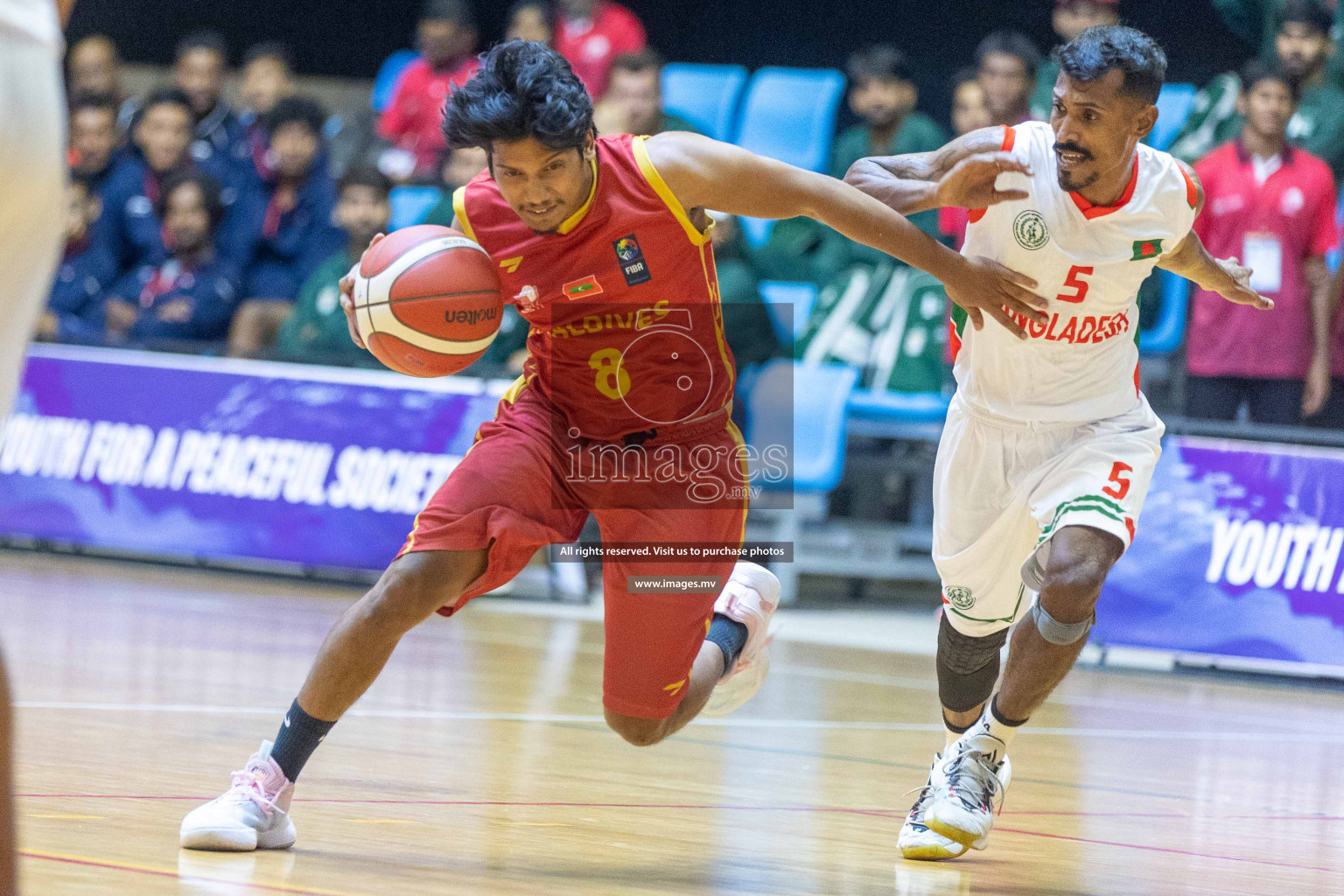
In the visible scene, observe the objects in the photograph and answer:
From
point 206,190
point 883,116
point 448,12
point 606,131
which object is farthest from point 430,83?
point 883,116

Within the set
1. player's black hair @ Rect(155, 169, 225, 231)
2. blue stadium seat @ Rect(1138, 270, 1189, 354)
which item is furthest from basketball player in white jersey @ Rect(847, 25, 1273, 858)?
player's black hair @ Rect(155, 169, 225, 231)

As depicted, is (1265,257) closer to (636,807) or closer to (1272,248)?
(1272,248)

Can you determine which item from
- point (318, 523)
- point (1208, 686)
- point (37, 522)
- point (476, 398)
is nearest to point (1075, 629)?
point (1208, 686)

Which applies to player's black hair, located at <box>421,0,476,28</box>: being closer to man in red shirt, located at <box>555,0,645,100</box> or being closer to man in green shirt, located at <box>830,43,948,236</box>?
man in red shirt, located at <box>555,0,645,100</box>

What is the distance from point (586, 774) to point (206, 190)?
7351 mm

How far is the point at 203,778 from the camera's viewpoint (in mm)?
4340

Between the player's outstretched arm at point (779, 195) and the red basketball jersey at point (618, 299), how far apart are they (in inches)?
2.5

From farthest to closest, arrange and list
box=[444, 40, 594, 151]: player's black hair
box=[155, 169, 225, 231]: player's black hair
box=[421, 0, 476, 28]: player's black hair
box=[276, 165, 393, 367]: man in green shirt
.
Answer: box=[421, 0, 476, 28]: player's black hair
box=[155, 169, 225, 231]: player's black hair
box=[276, 165, 393, 367]: man in green shirt
box=[444, 40, 594, 151]: player's black hair

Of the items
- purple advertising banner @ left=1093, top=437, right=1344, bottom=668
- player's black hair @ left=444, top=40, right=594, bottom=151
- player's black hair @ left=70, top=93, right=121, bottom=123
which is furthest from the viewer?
player's black hair @ left=70, top=93, right=121, bottom=123

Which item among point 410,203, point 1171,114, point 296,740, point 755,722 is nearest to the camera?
point 296,740

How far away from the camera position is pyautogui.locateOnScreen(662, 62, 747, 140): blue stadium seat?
38.5 ft

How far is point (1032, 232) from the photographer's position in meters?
4.42

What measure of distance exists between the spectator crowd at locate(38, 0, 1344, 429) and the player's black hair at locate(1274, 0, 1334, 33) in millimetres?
13

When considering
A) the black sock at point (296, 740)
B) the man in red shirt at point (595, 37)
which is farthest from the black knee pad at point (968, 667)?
the man in red shirt at point (595, 37)
